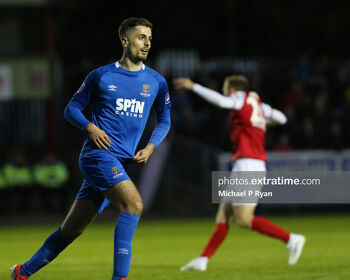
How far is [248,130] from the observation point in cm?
1071

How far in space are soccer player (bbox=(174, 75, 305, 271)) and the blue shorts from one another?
261 cm

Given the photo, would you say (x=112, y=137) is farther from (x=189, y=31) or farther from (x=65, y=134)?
(x=189, y=31)

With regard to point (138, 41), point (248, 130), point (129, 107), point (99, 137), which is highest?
point (138, 41)

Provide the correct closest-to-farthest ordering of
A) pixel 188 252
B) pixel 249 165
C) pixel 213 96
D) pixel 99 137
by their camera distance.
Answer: pixel 99 137
pixel 213 96
pixel 249 165
pixel 188 252

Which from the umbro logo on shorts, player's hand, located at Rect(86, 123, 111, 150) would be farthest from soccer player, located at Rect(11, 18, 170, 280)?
the umbro logo on shorts

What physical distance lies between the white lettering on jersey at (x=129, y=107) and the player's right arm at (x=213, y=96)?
5.40 feet

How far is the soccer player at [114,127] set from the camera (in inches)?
310

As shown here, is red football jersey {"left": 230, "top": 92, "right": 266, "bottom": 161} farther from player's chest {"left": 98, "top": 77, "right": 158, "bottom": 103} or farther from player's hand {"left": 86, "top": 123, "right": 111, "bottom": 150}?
player's hand {"left": 86, "top": 123, "right": 111, "bottom": 150}

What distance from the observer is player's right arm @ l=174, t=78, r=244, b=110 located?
32.1 ft

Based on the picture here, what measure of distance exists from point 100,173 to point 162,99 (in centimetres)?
98

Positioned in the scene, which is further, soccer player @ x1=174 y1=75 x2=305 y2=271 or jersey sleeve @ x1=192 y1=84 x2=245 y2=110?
soccer player @ x1=174 y1=75 x2=305 y2=271

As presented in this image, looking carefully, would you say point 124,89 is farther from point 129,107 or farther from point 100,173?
point 100,173

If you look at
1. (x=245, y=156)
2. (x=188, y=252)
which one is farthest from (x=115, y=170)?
(x=188, y=252)

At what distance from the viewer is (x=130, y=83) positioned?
8.12 meters
